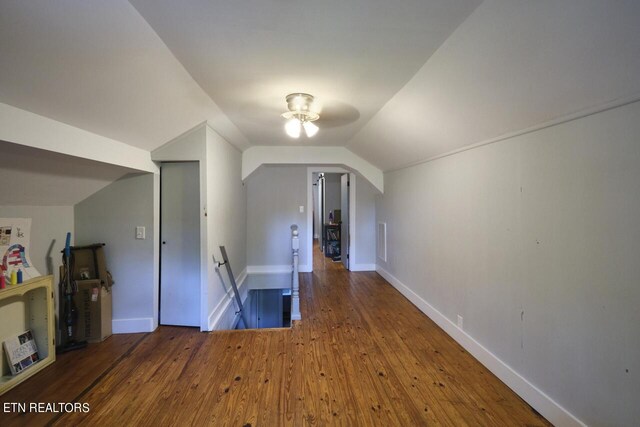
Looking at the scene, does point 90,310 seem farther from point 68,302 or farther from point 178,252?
point 178,252

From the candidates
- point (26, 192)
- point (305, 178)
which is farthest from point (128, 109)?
point (305, 178)

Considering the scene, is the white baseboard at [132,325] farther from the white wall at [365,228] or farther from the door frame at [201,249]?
the white wall at [365,228]

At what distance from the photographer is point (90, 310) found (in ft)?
8.75

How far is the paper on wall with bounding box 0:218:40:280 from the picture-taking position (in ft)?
6.99

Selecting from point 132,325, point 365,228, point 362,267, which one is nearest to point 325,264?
point 362,267

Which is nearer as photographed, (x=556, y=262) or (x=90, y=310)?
(x=556, y=262)

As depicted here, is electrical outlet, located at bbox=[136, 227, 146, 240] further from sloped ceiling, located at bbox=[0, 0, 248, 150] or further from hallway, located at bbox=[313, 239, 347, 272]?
hallway, located at bbox=[313, 239, 347, 272]

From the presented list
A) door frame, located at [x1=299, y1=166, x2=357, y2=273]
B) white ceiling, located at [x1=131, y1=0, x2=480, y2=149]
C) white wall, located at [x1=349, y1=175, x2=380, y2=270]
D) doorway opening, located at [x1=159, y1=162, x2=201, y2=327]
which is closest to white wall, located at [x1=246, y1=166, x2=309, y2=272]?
door frame, located at [x1=299, y1=166, x2=357, y2=273]

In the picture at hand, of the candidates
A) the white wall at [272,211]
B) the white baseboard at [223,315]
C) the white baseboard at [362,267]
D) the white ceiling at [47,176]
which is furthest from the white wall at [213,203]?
the white baseboard at [362,267]

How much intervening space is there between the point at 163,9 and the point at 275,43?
582 mm

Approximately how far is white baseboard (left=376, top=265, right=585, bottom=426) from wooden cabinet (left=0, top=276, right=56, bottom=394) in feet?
12.5

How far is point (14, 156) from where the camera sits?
1.78 m

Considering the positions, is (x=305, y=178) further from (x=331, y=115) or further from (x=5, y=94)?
(x=5, y=94)

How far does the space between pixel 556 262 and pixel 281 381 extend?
214 centimetres
